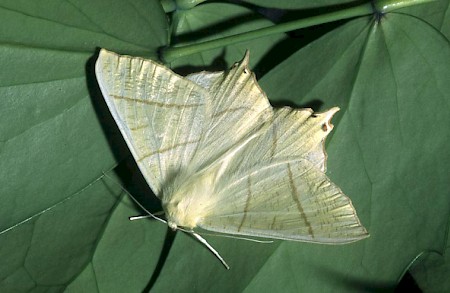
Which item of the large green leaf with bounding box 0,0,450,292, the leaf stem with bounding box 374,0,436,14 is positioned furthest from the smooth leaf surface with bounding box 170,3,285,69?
the leaf stem with bounding box 374,0,436,14

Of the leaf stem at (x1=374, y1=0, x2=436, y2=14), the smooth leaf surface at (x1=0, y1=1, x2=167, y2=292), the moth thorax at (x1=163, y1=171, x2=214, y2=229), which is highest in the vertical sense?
the leaf stem at (x1=374, y1=0, x2=436, y2=14)

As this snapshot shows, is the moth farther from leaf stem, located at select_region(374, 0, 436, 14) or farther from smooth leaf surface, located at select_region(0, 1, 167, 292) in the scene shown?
leaf stem, located at select_region(374, 0, 436, 14)

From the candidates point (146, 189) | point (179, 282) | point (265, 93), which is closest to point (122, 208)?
point (146, 189)

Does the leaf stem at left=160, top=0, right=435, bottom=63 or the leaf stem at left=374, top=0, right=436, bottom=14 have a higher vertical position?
the leaf stem at left=374, top=0, right=436, bottom=14

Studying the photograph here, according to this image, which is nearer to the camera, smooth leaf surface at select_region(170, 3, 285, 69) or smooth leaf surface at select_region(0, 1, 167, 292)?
smooth leaf surface at select_region(0, 1, 167, 292)

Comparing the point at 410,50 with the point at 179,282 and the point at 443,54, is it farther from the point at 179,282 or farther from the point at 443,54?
the point at 179,282

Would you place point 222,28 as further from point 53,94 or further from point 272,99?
point 53,94
